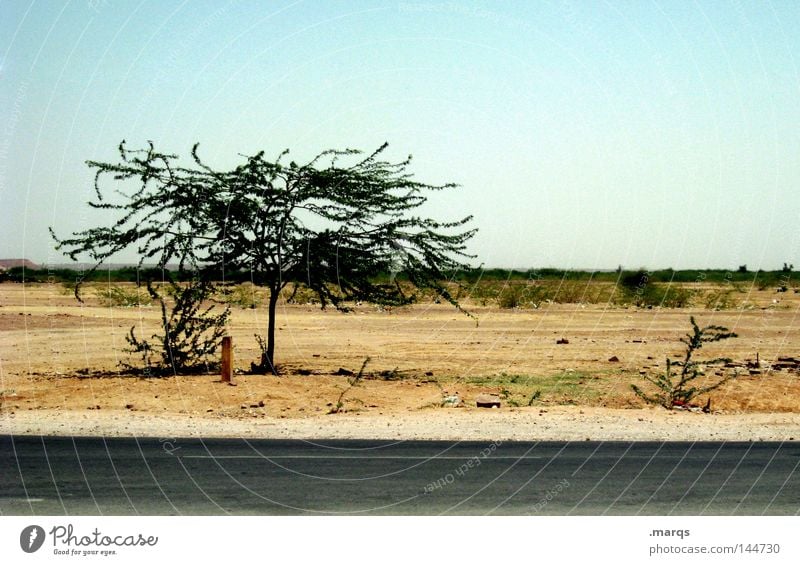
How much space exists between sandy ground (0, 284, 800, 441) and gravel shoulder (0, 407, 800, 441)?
3 cm

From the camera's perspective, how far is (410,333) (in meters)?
39.8

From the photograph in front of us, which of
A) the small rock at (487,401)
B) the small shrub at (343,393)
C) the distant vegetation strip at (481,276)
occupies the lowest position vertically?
the small shrub at (343,393)

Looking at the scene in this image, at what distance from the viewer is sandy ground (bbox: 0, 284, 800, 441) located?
15.8 metres

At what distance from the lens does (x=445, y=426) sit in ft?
52.4

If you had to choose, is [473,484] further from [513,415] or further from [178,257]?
[178,257]

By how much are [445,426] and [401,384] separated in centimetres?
682

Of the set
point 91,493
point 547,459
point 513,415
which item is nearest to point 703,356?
point 513,415

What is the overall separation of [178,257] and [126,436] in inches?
383

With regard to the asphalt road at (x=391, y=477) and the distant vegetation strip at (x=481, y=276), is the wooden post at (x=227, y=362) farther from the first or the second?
the asphalt road at (x=391, y=477)
